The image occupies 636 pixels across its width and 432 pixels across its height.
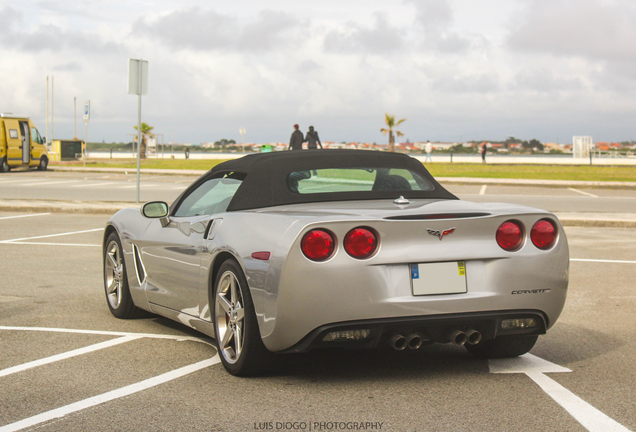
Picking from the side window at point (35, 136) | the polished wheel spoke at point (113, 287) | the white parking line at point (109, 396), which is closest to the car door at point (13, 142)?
the side window at point (35, 136)

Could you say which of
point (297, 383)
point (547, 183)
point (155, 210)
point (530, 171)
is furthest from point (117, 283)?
point (530, 171)

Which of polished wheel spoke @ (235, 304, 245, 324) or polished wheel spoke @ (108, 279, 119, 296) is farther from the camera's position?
polished wheel spoke @ (108, 279, 119, 296)

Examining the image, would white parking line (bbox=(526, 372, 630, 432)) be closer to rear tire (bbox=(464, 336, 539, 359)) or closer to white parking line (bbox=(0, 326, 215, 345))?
rear tire (bbox=(464, 336, 539, 359))

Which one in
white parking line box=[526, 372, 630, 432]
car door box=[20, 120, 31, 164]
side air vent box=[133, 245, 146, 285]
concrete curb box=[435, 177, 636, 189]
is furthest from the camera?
car door box=[20, 120, 31, 164]

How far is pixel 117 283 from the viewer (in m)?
6.86

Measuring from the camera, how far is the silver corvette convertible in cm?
441

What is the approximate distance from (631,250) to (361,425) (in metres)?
8.61

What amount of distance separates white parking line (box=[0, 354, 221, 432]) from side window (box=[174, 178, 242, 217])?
1055 mm

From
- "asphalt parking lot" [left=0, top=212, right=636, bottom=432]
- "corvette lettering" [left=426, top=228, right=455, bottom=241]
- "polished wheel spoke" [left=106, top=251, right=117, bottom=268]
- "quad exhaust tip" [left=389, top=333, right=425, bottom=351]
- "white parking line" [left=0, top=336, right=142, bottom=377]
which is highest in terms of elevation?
"corvette lettering" [left=426, top=228, right=455, bottom=241]

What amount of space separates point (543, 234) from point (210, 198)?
242cm

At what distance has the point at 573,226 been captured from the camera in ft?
48.6

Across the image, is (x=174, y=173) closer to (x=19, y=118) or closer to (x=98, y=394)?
(x=19, y=118)

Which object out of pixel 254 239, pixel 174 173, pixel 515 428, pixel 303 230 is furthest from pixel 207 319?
pixel 174 173

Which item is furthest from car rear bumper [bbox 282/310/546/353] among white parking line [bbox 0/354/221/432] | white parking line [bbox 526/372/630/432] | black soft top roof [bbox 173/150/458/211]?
black soft top roof [bbox 173/150/458/211]
